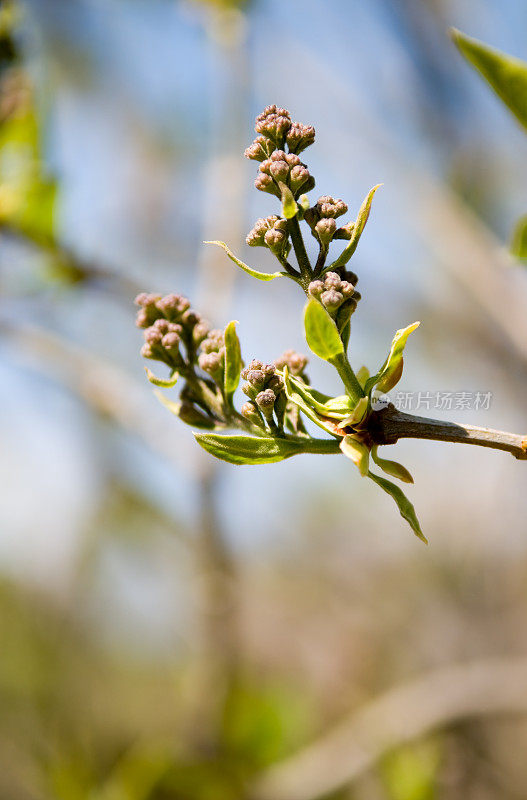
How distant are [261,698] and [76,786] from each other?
28.6 inches

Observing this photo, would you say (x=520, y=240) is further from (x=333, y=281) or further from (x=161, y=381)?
(x=161, y=381)

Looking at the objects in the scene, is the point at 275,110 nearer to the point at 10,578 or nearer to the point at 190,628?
the point at 190,628

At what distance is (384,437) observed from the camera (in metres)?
0.77

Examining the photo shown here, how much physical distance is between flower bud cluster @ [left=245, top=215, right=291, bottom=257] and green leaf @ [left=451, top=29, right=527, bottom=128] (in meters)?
0.37

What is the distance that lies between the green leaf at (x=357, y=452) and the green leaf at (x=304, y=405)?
0.06 feet

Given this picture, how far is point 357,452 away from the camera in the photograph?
0.73 meters

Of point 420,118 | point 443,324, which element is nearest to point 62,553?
point 443,324

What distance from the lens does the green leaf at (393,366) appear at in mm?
738

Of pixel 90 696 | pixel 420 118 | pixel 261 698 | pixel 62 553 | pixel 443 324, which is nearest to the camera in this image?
pixel 261 698

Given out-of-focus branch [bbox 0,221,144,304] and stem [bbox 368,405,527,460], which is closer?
stem [bbox 368,405,527,460]

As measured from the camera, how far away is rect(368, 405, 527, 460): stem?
706 millimetres

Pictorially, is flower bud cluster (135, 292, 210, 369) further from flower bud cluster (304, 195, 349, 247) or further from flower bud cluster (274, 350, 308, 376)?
flower bud cluster (304, 195, 349, 247)

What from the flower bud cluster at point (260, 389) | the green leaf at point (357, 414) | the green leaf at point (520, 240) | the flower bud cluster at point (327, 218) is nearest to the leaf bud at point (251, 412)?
the flower bud cluster at point (260, 389)

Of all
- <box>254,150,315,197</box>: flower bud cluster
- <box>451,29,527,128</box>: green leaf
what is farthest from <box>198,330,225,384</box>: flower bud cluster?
<box>451,29,527,128</box>: green leaf
